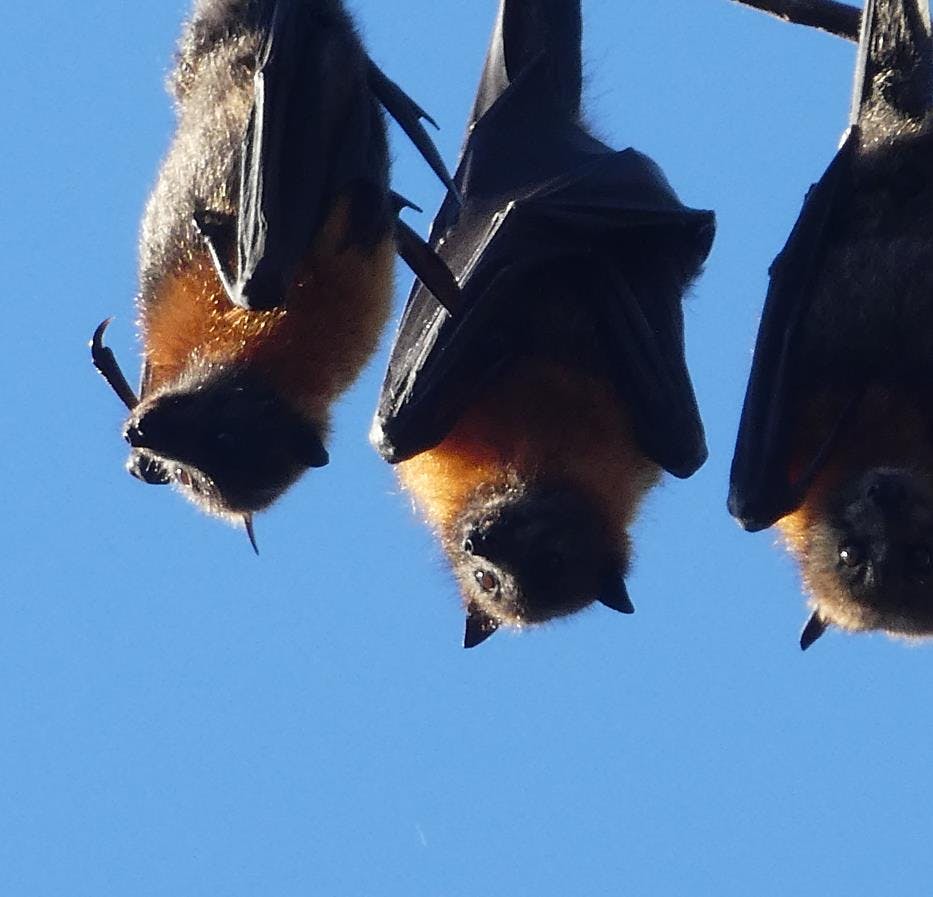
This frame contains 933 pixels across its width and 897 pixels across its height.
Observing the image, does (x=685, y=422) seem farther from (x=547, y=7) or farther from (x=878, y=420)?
(x=547, y=7)

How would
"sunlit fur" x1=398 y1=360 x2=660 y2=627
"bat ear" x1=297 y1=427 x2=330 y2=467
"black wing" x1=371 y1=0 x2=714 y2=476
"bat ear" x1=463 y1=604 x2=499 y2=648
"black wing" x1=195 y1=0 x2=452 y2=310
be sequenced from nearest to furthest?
"black wing" x1=195 y1=0 x2=452 y2=310
"black wing" x1=371 y1=0 x2=714 y2=476
"bat ear" x1=297 y1=427 x2=330 y2=467
"sunlit fur" x1=398 y1=360 x2=660 y2=627
"bat ear" x1=463 y1=604 x2=499 y2=648

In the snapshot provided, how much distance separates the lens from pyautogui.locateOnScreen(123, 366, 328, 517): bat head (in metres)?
8.48

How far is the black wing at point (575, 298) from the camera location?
853 cm

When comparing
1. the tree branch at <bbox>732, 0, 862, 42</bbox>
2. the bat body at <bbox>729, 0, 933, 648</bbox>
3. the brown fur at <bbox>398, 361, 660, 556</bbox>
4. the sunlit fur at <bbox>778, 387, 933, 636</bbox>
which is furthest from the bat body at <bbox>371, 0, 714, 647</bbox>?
the tree branch at <bbox>732, 0, 862, 42</bbox>

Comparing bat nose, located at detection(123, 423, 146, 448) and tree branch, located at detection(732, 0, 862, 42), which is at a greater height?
tree branch, located at detection(732, 0, 862, 42)

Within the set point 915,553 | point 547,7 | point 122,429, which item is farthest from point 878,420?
point 122,429

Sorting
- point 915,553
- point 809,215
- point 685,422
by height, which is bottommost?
point 915,553

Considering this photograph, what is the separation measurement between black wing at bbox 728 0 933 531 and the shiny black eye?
544 millimetres

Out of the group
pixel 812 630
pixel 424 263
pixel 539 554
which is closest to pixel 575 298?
pixel 539 554

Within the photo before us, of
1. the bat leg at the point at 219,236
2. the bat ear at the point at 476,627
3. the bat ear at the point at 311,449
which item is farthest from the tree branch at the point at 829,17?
the bat ear at the point at 476,627

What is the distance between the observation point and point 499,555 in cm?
859

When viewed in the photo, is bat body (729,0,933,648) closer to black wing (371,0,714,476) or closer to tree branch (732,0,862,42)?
tree branch (732,0,862,42)

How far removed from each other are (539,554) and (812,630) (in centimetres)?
147

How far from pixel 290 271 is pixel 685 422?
1961mm
